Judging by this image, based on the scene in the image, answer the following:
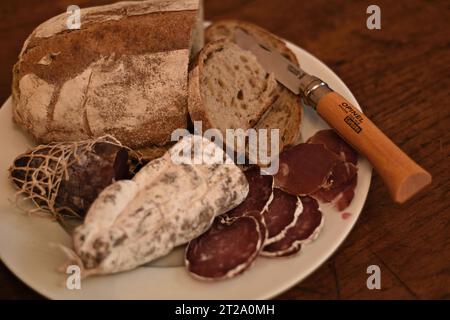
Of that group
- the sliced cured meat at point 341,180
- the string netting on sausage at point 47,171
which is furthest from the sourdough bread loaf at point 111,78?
the sliced cured meat at point 341,180

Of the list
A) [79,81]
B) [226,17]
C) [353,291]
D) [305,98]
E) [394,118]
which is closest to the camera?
[353,291]

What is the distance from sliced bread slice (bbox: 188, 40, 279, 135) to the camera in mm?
2008

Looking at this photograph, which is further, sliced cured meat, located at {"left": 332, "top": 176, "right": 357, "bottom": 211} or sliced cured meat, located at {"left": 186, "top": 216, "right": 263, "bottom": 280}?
sliced cured meat, located at {"left": 332, "top": 176, "right": 357, "bottom": 211}

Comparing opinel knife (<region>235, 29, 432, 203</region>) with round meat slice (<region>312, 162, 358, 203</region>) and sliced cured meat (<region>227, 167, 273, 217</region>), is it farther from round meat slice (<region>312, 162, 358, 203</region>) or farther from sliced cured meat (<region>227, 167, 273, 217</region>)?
sliced cured meat (<region>227, 167, 273, 217</region>)

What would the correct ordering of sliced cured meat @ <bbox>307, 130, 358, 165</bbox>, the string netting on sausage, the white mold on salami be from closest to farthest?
1. the white mold on salami
2. the string netting on sausage
3. sliced cured meat @ <bbox>307, 130, 358, 165</bbox>

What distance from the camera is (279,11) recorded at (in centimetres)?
289

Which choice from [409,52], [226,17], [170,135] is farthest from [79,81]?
[409,52]

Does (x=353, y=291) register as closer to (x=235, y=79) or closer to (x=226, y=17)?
(x=235, y=79)

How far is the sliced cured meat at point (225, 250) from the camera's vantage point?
166 centimetres

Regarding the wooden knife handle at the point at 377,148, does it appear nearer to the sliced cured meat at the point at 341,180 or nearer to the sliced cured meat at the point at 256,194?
the sliced cured meat at the point at 341,180

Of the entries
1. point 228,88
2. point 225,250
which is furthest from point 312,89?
point 225,250

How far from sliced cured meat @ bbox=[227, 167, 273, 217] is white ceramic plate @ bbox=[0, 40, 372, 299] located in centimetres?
20

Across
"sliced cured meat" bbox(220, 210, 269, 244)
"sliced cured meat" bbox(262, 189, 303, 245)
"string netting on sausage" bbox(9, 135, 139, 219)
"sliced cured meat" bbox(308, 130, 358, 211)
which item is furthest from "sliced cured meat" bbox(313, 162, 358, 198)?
"string netting on sausage" bbox(9, 135, 139, 219)
